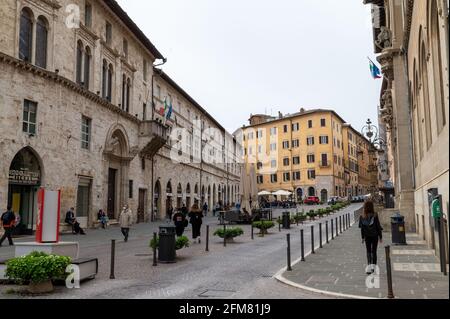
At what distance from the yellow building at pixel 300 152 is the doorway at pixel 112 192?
5219cm

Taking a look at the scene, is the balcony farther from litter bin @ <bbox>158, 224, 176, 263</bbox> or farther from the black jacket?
the black jacket

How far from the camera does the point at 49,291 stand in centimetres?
816

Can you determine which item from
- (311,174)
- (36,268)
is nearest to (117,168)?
(36,268)

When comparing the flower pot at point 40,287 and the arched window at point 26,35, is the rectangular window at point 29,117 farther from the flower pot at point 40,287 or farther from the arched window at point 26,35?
the flower pot at point 40,287

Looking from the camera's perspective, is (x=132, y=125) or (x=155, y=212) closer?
(x=132, y=125)

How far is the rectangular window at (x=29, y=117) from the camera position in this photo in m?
20.5

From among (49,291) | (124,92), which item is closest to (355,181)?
(124,92)

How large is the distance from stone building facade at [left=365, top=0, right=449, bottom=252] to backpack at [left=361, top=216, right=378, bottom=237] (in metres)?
1.73

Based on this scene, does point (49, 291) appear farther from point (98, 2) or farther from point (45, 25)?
point (98, 2)

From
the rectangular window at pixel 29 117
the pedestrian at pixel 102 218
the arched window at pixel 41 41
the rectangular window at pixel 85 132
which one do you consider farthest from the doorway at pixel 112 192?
the arched window at pixel 41 41

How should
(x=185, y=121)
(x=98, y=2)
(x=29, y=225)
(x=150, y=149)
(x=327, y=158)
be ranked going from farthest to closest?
(x=327, y=158)
(x=185, y=121)
(x=150, y=149)
(x=98, y=2)
(x=29, y=225)

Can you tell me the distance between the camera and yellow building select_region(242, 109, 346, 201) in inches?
3071

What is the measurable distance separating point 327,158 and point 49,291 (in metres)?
73.1

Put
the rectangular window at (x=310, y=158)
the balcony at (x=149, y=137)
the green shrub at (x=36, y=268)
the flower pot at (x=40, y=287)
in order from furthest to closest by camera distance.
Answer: the rectangular window at (x=310, y=158), the balcony at (x=149, y=137), the flower pot at (x=40, y=287), the green shrub at (x=36, y=268)
